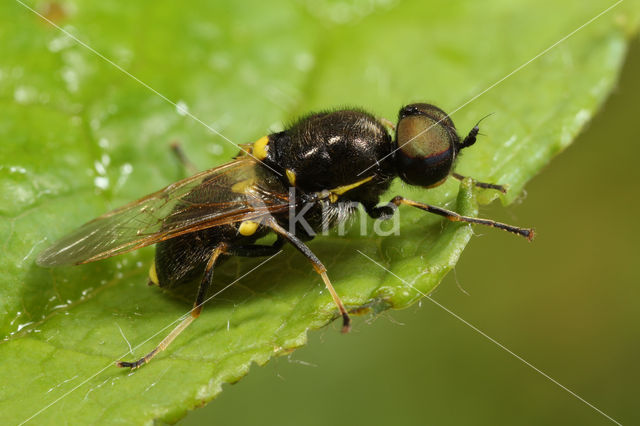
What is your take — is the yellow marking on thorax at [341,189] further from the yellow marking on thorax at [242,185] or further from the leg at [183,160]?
the leg at [183,160]

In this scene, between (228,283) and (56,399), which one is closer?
(56,399)

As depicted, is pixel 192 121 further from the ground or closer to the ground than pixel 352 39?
closer to the ground

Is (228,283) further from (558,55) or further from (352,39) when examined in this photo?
(558,55)

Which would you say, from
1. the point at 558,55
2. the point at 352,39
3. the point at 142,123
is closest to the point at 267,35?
the point at 352,39

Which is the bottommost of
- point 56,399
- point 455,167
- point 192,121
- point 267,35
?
point 56,399

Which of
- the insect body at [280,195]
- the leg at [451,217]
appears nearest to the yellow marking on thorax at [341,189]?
the insect body at [280,195]
